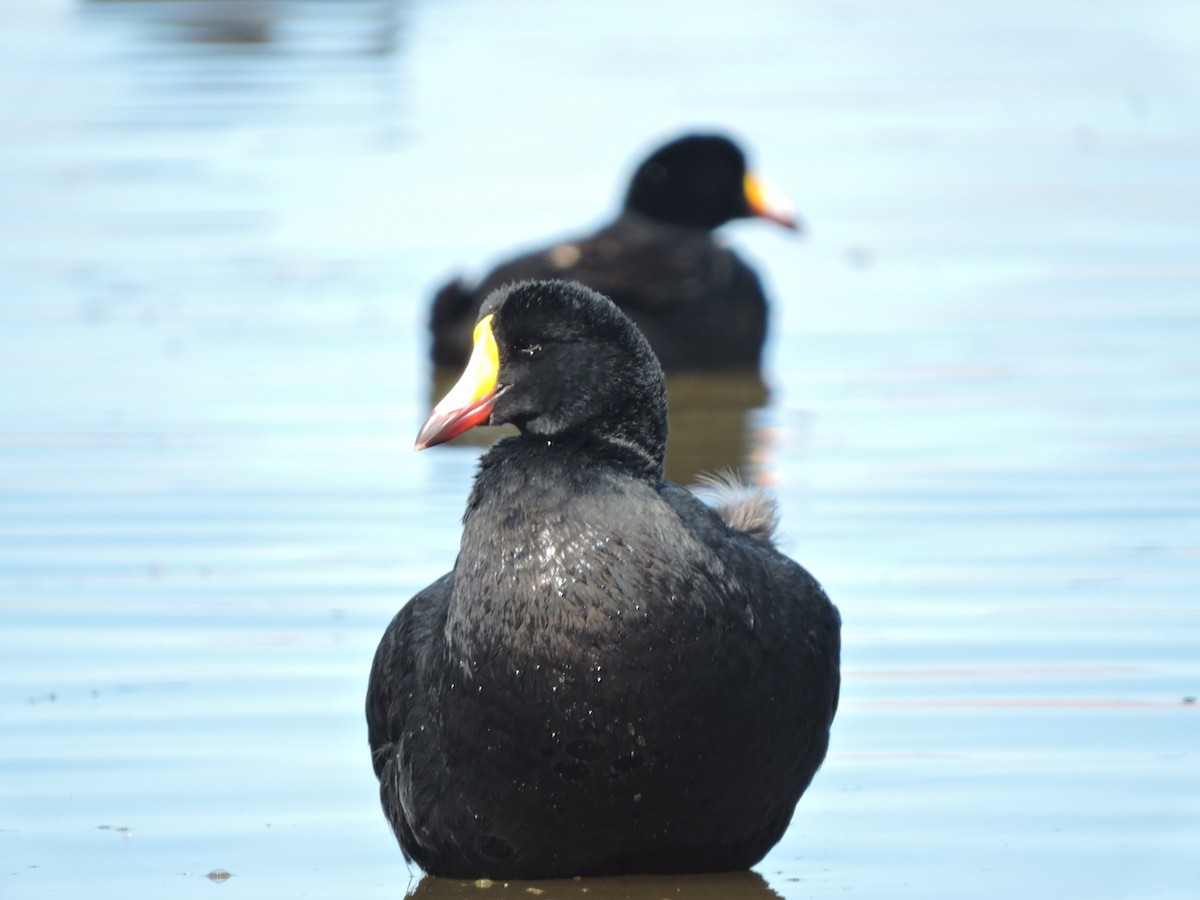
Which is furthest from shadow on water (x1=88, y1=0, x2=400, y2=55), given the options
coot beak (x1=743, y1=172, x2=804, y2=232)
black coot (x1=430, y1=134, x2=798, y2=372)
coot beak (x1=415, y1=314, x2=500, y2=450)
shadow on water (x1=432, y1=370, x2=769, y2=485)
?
coot beak (x1=415, y1=314, x2=500, y2=450)

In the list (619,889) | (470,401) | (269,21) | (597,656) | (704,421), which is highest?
(470,401)

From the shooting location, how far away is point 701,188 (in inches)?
509

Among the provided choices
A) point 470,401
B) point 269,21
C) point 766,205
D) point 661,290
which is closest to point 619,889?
point 470,401

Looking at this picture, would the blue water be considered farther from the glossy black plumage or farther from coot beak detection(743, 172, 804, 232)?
coot beak detection(743, 172, 804, 232)

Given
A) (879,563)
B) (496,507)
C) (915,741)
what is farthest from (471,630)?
(879,563)

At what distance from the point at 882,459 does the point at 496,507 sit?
4554 mm

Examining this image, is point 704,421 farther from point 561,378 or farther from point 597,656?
point 597,656

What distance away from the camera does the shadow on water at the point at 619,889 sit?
532 cm

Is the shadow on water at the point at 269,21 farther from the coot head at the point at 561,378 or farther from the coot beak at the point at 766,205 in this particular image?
the coot head at the point at 561,378

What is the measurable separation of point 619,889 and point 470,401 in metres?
1.06

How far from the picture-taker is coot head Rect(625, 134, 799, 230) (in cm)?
1288

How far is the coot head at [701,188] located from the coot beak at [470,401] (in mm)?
7742

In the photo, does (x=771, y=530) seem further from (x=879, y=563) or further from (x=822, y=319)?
(x=822, y=319)

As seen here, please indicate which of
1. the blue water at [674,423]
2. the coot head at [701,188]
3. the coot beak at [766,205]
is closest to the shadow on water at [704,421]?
the blue water at [674,423]
